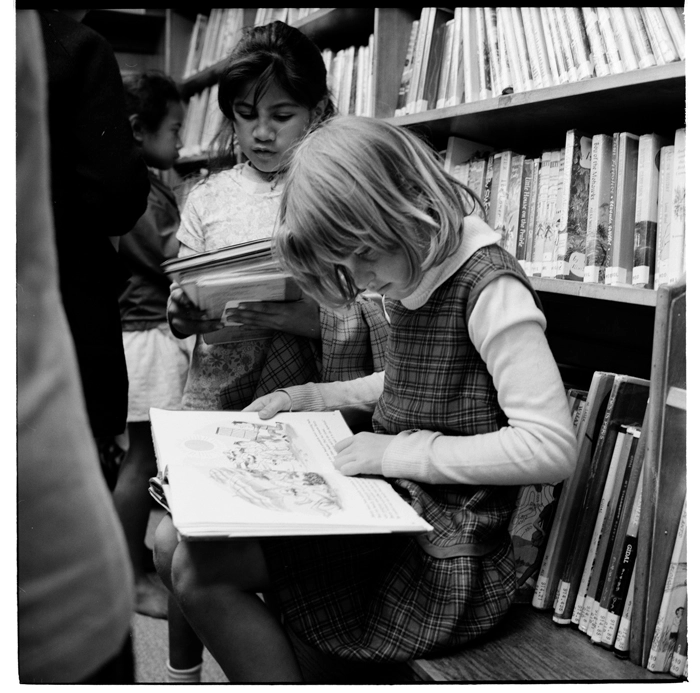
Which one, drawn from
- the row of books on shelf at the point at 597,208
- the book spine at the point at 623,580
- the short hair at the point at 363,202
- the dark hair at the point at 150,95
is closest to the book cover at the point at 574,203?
the row of books on shelf at the point at 597,208

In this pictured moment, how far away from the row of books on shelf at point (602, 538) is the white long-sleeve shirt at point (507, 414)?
0.50ft

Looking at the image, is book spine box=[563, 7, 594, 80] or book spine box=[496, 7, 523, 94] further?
book spine box=[496, 7, 523, 94]

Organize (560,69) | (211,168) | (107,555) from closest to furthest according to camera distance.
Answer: (107,555), (560,69), (211,168)

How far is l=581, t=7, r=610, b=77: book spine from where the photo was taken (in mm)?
968

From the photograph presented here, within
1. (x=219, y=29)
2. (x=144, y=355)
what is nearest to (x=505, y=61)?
(x=219, y=29)

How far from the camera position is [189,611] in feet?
2.84

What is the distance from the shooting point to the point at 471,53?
45.3 inches

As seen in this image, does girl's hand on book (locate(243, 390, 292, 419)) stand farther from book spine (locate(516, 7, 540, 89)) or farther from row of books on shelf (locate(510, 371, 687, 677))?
book spine (locate(516, 7, 540, 89))

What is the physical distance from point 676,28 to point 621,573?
67 cm

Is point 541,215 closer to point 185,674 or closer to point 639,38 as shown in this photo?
point 639,38

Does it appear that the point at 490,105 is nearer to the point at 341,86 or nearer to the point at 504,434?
the point at 341,86

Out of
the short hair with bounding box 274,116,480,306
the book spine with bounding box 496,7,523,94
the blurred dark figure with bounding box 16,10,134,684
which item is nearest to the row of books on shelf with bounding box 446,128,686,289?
the book spine with bounding box 496,7,523,94

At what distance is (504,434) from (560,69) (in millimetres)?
531
